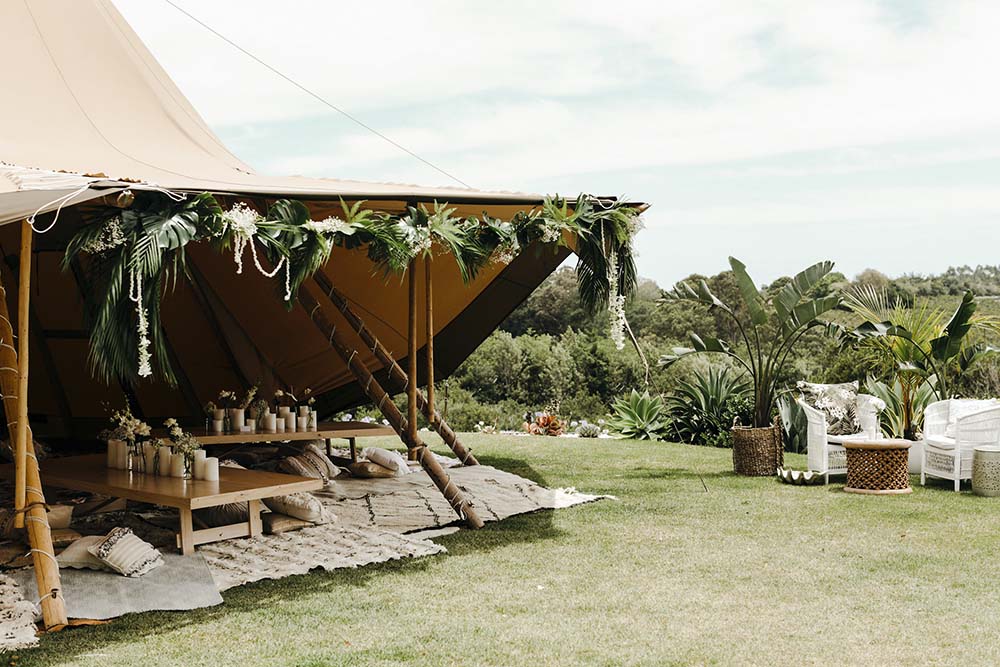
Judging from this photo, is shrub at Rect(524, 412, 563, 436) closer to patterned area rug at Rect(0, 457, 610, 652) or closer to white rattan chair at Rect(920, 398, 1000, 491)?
patterned area rug at Rect(0, 457, 610, 652)

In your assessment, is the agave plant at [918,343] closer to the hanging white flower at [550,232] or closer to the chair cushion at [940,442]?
the chair cushion at [940,442]

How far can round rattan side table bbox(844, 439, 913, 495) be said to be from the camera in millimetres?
7059

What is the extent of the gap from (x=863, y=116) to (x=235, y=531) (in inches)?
1232

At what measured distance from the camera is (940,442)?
7.36 m

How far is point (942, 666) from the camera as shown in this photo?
11.5 feet

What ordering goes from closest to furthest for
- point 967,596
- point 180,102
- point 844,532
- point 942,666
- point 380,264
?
point 942,666
point 967,596
point 380,264
point 844,532
point 180,102

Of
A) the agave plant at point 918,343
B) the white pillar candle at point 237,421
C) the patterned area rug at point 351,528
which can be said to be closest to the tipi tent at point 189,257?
the patterned area rug at point 351,528

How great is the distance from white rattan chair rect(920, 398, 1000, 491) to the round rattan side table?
0.38m

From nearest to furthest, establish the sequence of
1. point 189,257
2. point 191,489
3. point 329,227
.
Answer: point 329,227, point 191,489, point 189,257

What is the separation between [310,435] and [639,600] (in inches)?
162

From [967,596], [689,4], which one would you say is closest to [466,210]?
[967,596]

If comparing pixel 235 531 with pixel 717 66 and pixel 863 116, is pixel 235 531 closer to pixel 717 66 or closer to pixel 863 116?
pixel 717 66

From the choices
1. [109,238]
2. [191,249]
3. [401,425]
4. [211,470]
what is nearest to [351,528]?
[401,425]

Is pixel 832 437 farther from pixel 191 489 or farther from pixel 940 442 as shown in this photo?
pixel 191 489
